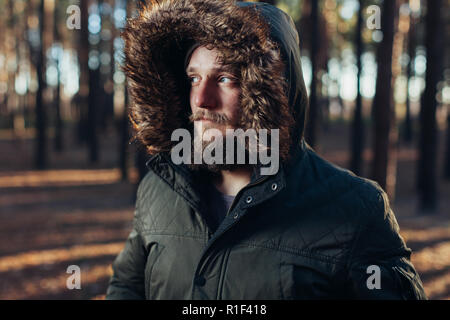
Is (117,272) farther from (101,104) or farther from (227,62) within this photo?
(101,104)

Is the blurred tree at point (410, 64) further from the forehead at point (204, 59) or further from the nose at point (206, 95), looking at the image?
the nose at point (206, 95)

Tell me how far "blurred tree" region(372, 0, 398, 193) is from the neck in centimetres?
882

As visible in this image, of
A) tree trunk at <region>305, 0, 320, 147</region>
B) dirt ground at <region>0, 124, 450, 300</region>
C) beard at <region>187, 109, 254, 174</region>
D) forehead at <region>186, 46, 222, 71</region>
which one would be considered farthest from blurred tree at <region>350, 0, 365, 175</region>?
beard at <region>187, 109, 254, 174</region>

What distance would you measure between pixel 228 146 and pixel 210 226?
1.42 feet

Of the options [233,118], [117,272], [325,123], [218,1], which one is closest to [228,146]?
Answer: [233,118]

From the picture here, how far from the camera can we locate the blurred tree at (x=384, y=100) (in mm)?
9812

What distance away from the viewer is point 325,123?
36.6m

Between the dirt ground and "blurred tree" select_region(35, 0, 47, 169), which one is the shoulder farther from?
"blurred tree" select_region(35, 0, 47, 169)

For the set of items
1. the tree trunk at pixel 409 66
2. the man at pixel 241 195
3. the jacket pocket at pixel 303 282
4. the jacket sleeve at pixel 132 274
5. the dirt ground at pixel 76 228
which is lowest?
the dirt ground at pixel 76 228

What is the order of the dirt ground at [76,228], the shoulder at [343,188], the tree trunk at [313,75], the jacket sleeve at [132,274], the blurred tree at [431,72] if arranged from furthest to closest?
the tree trunk at [313,75]
the blurred tree at [431,72]
the dirt ground at [76,228]
the jacket sleeve at [132,274]
the shoulder at [343,188]

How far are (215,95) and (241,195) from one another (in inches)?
22.1

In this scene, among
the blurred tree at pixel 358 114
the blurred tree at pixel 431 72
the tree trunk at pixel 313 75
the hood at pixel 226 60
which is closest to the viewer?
the hood at pixel 226 60

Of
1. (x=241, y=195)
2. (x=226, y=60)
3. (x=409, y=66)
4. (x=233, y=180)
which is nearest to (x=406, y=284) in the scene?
(x=241, y=195)

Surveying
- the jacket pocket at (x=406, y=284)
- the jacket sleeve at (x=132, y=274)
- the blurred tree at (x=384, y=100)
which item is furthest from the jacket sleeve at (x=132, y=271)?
the blurred tree at (x=384, y=100)
